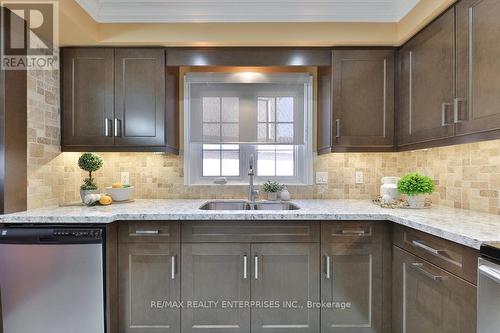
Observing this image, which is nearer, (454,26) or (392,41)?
(454,26)

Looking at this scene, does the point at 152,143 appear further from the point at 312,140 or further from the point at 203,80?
the point at 312,140

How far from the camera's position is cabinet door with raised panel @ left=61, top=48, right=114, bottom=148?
218cm

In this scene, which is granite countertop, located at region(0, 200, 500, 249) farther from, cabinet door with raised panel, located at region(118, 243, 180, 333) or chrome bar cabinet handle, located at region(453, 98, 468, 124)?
chrome bar cabinet handle, located at region(453, 98, 468, 124)

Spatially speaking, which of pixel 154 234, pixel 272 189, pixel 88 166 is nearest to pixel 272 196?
pixel 272 189

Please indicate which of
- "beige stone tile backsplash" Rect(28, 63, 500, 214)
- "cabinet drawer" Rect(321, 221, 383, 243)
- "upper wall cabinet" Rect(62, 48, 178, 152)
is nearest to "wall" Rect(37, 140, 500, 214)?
"beige stone tile backsplash" Rect(28, 63, 500, 214)

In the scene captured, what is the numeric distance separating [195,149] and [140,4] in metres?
1.23

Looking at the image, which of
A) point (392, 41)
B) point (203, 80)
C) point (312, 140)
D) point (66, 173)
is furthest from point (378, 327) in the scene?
point (66, 173)

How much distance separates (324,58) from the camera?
221cm

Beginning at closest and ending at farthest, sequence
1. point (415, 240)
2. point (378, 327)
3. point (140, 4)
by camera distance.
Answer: point (415, 240) → point (378, 327) → point (140, 4)

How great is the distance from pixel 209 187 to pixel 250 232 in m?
0.86

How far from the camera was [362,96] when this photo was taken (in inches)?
85.9

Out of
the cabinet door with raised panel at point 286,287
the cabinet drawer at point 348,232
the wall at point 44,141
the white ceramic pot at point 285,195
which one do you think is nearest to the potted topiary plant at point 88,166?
the wall at point 44,141

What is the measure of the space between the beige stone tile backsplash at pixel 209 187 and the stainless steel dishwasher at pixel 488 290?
0.84 metres

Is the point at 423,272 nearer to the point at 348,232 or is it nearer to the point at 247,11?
the point at 348,232
